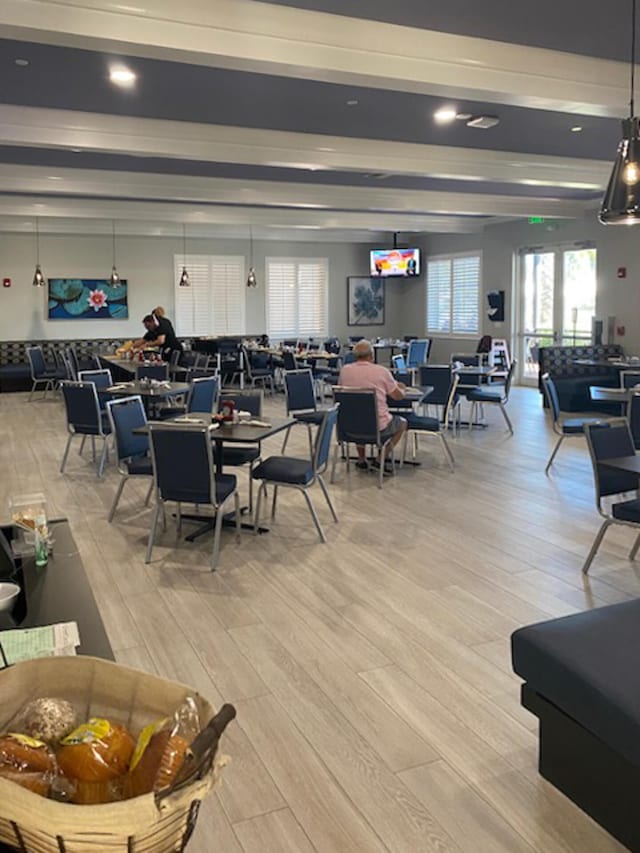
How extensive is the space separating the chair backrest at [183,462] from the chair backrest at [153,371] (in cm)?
457

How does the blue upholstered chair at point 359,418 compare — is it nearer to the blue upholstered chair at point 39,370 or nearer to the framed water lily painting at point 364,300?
the blue upholstered chair at point 39,370

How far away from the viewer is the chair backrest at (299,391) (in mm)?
7547

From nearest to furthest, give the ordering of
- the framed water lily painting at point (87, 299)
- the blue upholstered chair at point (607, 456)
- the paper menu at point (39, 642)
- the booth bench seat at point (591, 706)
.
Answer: the paper menu at point (39, 642) → the booth bench seat at point (591, 706) → the blue upholstered chair at point (607, 456) → the framed water lily painting at point (87, 299)

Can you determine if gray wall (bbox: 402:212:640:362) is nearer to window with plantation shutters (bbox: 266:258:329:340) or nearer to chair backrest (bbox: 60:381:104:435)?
window with plantation shutters (bbox: 266:258:329:340)

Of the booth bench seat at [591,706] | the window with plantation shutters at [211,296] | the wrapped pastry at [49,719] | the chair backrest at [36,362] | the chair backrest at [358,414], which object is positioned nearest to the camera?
the wrapped pastry at [49,719]

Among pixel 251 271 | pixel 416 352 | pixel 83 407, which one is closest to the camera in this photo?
pixel 83 407

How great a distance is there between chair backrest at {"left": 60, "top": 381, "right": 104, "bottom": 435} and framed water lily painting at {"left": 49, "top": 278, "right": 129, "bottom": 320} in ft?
27.1

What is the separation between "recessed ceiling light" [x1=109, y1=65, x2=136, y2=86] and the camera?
5.12 m

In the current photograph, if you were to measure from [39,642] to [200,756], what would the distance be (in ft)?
2.61

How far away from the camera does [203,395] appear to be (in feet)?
22.6

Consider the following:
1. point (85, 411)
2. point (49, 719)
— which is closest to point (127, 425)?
point (85, 411)

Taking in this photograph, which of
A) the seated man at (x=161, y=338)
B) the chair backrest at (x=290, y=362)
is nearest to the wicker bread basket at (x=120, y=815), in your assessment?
the chair backrest at (x=290, y=362)

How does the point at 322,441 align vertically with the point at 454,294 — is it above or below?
below

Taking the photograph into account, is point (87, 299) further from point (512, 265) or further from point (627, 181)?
point (627, 181)
